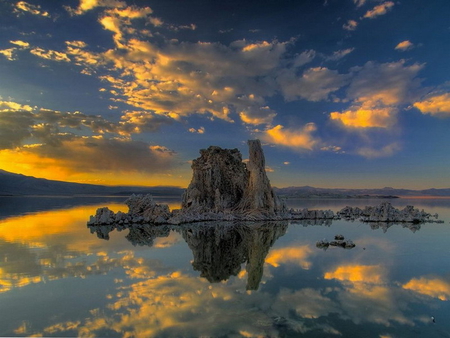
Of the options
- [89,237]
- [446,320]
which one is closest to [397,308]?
[446,320]

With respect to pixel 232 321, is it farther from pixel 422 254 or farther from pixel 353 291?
pixel 422 254

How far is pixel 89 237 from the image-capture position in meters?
20.5

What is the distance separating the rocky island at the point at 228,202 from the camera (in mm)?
30328

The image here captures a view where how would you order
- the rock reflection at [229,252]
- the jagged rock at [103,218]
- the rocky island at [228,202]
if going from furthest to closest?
1. the rocky island at [228,202]
2. the jagged rock at [103,218]
3. the rock reflection at [229,252]

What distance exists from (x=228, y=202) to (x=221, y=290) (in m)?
27.1

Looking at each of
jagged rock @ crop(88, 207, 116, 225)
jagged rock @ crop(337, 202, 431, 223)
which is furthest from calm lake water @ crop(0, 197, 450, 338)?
jagged rock @ crop(337, 202, 431, 223)

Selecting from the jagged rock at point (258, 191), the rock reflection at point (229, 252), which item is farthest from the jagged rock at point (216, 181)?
the rock reflection at point (229, 252)

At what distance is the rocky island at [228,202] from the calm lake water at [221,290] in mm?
12717

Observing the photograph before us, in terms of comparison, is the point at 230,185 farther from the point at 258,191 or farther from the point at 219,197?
the point at 258,191

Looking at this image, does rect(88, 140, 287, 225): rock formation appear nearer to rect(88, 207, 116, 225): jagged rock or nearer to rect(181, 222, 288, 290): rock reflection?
rect(88, 207, 116, 225): jagged rock

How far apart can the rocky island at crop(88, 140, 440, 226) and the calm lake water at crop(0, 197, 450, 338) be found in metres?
12.7

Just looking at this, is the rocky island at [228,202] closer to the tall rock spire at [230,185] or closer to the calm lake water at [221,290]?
the tall rock spire at [230,185]

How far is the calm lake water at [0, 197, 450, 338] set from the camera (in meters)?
7.09

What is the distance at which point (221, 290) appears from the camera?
31.5 feet
